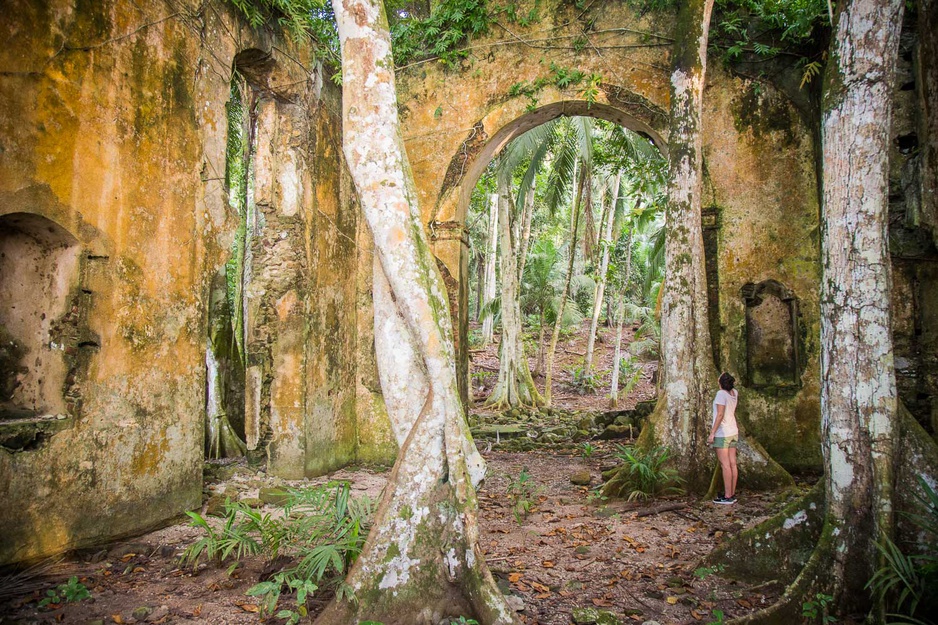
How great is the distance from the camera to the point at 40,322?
414 cm

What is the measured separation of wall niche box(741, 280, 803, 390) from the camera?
6434 mm

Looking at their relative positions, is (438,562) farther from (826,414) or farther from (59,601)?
(826,414)

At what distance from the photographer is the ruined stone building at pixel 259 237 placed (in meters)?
4.05

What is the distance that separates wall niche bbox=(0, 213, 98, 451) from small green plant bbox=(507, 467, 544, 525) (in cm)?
382

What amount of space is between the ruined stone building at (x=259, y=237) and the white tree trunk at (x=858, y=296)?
2.79 m

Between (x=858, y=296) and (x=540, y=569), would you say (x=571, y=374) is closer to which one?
(x=540, y=569)

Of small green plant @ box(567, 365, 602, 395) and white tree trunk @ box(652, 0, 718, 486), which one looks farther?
small green plant @ box(567, 365, 602, 395)

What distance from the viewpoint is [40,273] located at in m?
4.21

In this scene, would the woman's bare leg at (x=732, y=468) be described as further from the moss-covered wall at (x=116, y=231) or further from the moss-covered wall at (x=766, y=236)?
the moss-covered wall at (x=116, y=231)

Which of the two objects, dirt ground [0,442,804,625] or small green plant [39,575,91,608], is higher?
small green plant [39,575,91,608]

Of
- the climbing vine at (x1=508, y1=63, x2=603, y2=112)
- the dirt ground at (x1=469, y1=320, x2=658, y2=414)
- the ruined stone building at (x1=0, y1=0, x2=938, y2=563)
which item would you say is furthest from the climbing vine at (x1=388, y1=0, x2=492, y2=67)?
the dirt ground at (x1=469, y1=320, x2=658, y2=414)

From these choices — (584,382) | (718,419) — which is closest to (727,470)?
(718,419)

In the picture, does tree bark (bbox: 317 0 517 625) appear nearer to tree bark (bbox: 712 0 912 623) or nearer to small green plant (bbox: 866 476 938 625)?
tree bark (bbox: 712 0 912 623)

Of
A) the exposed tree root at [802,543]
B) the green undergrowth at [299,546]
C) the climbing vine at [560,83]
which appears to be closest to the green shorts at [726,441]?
the exposed tree root at [802,543]
